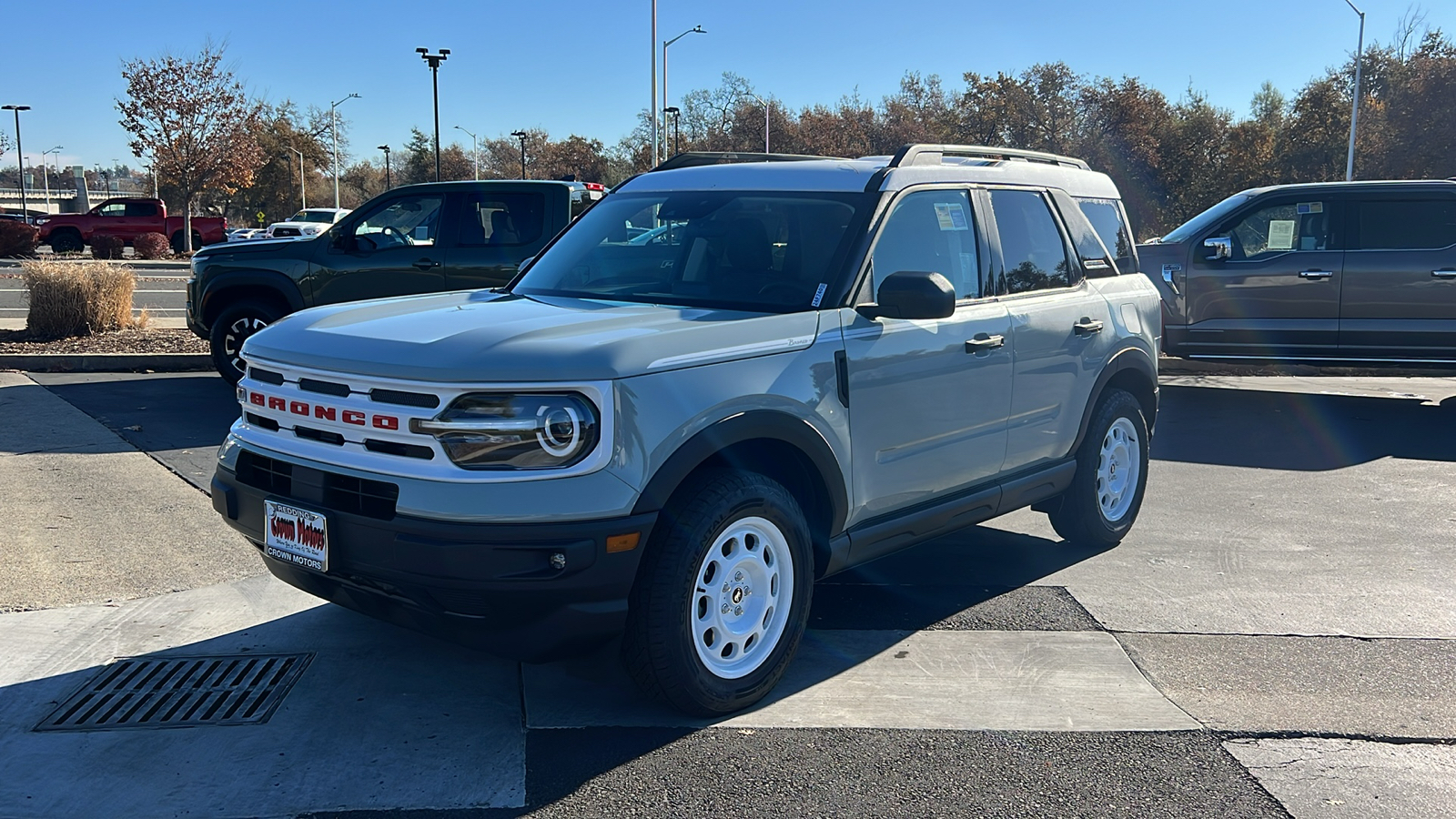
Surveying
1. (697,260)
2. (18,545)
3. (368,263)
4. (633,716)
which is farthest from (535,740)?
(368,263)

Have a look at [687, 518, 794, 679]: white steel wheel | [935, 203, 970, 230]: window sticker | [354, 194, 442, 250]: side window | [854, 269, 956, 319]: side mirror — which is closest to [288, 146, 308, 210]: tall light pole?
[354, 194, 442, 250]: side window

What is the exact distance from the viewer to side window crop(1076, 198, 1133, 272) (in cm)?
611

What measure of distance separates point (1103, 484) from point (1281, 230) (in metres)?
6.15

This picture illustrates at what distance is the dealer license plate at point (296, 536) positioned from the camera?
11.9 feet

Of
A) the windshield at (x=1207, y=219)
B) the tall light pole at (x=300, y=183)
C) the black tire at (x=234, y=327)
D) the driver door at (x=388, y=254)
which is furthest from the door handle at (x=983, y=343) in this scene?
the tall light pole at (x=300, y=183)

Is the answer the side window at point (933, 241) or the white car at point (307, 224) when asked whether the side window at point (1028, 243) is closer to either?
the side window at point (933, 241)

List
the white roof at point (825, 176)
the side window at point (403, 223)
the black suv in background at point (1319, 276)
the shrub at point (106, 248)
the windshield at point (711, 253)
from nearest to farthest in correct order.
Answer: the windshield at point (711, 253) < the white roof at point (825, 176) < the black suv in background at point (1319, 276) < the side window at point (403, 223) < the shrub at point (106, 248)

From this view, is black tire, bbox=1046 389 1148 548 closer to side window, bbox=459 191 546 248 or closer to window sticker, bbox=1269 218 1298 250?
window sticker, bbox=1269 218 1298 250

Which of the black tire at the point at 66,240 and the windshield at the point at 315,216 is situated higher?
the windshield at the point at 315,216

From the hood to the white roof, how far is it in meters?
0.80

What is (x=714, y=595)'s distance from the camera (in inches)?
151

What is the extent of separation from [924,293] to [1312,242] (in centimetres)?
812

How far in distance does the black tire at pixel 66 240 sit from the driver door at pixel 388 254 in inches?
1214

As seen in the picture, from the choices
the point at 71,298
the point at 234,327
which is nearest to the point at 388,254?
the point at 234,327
